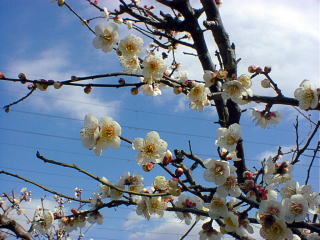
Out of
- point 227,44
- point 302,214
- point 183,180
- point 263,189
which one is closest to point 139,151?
point 183,180

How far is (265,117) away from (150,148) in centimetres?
95

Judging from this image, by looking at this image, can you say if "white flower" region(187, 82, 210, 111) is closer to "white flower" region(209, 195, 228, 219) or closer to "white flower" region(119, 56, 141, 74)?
"white flower" region(119, 56, 141, 74)

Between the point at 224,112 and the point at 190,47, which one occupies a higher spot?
the point at 190,47

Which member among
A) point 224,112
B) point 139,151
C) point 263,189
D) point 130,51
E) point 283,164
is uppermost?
point 130,51

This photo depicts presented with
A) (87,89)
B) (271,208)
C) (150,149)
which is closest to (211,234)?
(271,208)

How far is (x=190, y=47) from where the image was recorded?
2.77 metres

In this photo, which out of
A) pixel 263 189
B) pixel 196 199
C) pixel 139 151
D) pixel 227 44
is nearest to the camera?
pixel 263 189

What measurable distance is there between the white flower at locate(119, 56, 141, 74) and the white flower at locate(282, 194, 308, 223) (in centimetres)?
130

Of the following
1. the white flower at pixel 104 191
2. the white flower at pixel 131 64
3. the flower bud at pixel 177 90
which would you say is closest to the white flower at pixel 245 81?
the flower bud at pixel 177 90

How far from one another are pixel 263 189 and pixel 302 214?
0.20 meters

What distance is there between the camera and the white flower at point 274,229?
148 cm

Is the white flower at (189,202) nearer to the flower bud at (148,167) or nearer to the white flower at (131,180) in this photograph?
the white flower at (131,180)

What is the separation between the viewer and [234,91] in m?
2.02

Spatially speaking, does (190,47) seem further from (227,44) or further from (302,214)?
(302,214)
